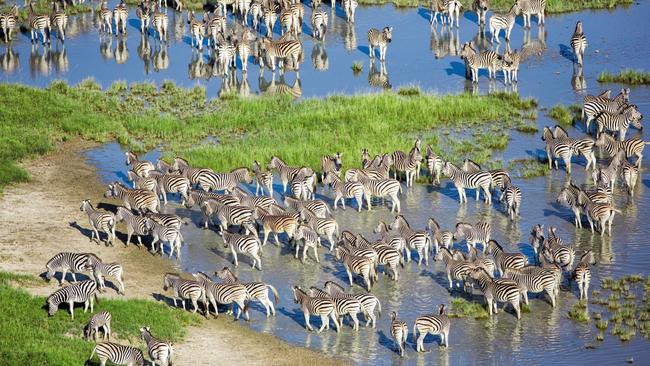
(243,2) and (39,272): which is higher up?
(243,2)

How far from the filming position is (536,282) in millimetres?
21109

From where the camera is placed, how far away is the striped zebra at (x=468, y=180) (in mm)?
25938

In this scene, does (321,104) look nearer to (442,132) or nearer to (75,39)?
(442,132)

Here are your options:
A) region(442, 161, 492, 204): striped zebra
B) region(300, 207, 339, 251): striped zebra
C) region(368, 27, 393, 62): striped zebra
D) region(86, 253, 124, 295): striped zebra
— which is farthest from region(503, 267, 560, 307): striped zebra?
region(368, 27, 393, 62): striped zebra

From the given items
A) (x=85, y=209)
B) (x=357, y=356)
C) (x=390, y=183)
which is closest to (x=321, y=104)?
(x=390, y=183)

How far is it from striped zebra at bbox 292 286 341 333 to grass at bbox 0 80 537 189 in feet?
26.2

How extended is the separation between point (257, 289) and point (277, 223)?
3.12 metres

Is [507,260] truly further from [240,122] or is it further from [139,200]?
[240,122]

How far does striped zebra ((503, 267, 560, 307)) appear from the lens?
21094 millimetres

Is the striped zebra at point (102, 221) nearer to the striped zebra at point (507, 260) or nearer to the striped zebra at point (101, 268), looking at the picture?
the striped zebra at point (101, 268)

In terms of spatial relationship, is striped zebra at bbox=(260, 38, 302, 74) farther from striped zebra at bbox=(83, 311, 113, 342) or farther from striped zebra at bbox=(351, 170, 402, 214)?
striped zebra at bbox=(83, 311, 113, 342)

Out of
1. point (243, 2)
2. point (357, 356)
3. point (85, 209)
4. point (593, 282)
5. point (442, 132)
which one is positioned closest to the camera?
point (357, 356)

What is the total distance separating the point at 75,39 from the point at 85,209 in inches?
707

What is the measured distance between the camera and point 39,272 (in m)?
22.7
